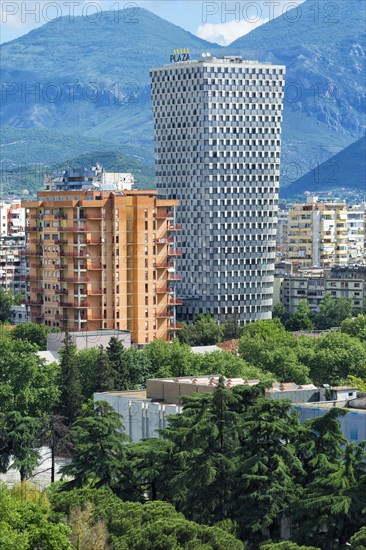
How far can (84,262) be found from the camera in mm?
125375

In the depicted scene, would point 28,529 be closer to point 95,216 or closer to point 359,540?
point 359,540

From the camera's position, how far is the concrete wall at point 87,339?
362 ft

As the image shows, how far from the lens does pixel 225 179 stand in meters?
159

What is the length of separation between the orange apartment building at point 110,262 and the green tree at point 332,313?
88.8ft

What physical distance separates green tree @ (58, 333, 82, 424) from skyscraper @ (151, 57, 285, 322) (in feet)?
210

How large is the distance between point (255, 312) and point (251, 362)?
54895 millimetres

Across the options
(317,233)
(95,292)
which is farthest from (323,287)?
(95,292)

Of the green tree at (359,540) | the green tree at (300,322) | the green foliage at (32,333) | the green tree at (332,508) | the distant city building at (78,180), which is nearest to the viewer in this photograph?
the green tree at (359,540)

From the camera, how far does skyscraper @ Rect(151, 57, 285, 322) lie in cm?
15962

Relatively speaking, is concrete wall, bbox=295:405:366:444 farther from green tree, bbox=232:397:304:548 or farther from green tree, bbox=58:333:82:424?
green tree, bbox=58:333:82:424

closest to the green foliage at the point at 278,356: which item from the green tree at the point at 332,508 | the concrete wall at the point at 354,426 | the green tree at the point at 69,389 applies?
the green tree at the point at 69,389

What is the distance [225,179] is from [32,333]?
4291 cm

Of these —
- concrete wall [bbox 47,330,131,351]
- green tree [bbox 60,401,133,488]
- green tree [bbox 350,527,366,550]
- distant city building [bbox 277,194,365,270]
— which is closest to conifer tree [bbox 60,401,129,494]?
green tree [bbox 60,401,133,488]

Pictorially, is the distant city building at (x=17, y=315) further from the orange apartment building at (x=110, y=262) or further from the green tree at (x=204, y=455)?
the green tree at (x=204, y=455)
